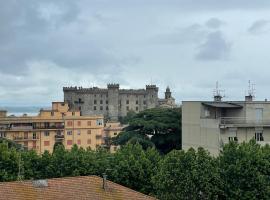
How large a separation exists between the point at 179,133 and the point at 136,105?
354 ft

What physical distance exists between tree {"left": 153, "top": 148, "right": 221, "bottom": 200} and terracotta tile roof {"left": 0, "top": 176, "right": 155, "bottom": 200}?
126 inches

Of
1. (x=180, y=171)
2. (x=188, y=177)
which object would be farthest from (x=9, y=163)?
(x=188, y=177)

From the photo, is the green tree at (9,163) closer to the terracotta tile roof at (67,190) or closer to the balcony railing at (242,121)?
the terracotta tile roof at (67,190)

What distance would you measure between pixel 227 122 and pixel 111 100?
119 metres

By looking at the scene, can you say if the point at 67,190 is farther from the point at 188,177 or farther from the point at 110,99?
the point at 110,99

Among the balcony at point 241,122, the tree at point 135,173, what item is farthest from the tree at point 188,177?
the balcony at point 241,122

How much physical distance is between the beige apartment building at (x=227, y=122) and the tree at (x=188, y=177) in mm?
12621

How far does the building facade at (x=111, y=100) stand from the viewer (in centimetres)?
16212

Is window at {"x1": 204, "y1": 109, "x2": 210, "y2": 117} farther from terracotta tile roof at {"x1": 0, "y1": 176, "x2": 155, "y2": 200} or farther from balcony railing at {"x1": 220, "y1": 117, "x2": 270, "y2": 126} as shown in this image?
terracotta tile roof at {"x1": 0, "y1": 176, "x2": 155, "y2": 200}

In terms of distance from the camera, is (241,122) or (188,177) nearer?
(188,177)

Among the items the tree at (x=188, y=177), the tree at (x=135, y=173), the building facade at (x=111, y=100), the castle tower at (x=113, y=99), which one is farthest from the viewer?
the castle tower at (x=113, y=99)

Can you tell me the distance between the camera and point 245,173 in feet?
104

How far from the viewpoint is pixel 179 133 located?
6156 cm

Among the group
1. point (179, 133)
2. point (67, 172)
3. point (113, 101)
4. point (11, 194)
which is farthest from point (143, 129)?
point (113, 101)
